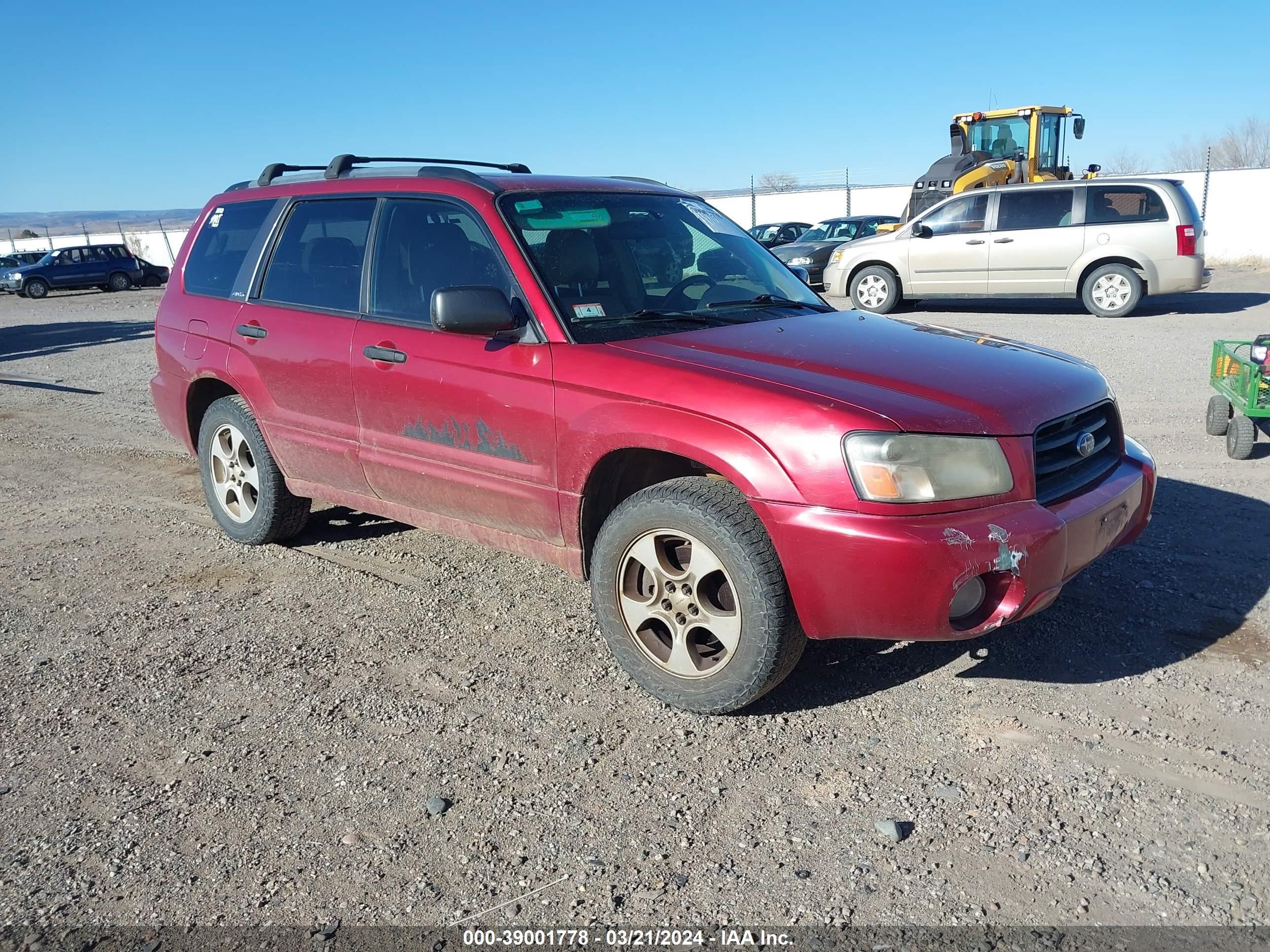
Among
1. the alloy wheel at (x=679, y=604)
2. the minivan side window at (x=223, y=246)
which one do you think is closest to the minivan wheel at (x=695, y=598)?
the alloy wheel at (x=679, y=604)

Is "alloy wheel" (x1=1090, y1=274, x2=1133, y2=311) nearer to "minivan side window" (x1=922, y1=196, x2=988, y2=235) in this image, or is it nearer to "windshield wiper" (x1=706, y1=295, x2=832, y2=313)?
"minivan side window" (x1=922, y1=196, x2=988, y2=235)

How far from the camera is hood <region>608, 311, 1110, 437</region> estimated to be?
9.74 feet

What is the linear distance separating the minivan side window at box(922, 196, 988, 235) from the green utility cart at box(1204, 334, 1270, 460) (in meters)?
7.61

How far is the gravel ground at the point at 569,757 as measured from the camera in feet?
8.02

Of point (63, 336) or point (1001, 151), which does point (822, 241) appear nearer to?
point (1001, 151)

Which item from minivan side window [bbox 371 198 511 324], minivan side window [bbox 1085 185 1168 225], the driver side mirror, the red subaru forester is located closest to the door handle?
the red subaru forester

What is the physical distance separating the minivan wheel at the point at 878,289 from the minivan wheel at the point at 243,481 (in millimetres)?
11200

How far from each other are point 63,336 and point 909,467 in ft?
61.9

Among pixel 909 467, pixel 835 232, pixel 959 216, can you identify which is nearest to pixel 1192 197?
pixel 959 216

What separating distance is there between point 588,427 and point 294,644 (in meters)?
1.60

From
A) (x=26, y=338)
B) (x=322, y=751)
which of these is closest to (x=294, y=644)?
(x=322, y=751)

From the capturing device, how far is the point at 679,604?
3.25 metres

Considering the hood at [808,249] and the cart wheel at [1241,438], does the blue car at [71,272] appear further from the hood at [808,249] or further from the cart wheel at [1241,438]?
the cart wheel at [1241,438]

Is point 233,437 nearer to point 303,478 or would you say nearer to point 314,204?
point 303,478
